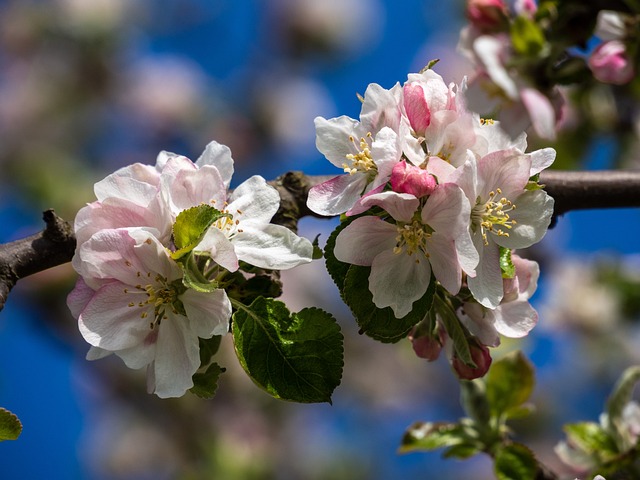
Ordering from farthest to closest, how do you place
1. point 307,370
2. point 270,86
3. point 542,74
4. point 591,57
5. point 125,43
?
point 270,86
point 125,43
point 591,57
point 542,74
point 307,370

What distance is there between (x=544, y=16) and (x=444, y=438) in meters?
0.69

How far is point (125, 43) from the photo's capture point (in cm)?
510

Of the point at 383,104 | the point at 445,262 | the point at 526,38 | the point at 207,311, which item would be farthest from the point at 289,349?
the point at 526,38

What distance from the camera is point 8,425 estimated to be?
0.90 meters

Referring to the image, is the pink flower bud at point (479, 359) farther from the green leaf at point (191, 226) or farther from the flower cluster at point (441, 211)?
the green leaf at point (191, 226)

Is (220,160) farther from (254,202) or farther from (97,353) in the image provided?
(97,353)

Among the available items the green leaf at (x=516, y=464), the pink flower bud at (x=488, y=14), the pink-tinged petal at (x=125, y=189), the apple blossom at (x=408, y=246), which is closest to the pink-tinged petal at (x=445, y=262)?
the apple blossom at (x=408, y=246)

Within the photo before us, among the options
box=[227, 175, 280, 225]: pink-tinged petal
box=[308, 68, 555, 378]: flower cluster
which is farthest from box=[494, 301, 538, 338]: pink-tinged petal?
box=[227, 175, 280, 225]: pink-tinged petal

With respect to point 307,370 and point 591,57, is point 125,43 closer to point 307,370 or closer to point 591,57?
point 591,57

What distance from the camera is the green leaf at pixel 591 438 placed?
51.3 inches

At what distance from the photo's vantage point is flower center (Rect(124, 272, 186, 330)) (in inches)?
37.7

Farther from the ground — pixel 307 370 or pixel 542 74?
pixel 542 74

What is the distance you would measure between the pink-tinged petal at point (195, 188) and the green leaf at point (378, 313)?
192mm

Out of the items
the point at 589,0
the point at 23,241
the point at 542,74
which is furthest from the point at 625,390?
the point at 23,241
